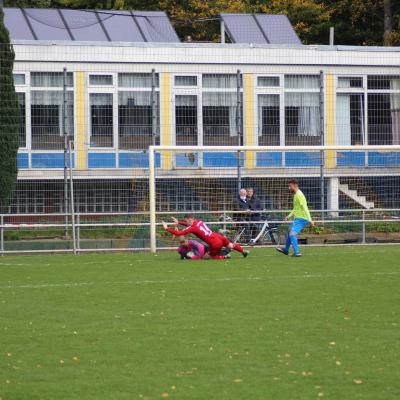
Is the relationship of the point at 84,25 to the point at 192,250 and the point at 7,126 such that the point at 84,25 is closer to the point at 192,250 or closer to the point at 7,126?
the point at 7,126

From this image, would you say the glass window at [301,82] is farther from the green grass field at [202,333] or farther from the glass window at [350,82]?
the green grass field at [202,333]

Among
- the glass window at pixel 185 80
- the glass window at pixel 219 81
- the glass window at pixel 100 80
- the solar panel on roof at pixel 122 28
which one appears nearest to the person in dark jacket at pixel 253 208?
the glass window at pixel 219 81

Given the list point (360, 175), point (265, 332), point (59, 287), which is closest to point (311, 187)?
point (360, 175)

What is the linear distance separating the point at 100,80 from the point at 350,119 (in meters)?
7.09

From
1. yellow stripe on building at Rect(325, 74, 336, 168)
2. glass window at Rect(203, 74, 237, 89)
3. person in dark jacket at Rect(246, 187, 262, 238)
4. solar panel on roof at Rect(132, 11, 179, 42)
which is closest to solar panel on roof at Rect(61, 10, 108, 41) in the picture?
solar panel on roof at Rect(132, 11, 179, 42)

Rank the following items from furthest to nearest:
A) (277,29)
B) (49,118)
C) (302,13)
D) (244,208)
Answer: (302,13) → (277,29) → (49,118) → (244,208)

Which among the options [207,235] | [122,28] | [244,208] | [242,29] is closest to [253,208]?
[244,208]

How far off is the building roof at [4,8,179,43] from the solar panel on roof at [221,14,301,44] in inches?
75.4

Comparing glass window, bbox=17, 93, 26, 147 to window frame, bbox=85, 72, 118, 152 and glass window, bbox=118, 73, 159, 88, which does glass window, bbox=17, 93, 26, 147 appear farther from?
glass window, bbox=118, 73, 159, 88

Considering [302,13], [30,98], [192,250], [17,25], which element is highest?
[302,13]

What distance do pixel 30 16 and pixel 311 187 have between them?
10.3 m

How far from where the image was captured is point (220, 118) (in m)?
31.4

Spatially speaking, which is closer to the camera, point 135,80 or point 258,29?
point 135,80

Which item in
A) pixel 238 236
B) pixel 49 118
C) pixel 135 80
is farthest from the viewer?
pixel 135 80
